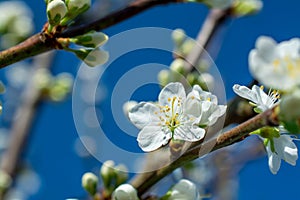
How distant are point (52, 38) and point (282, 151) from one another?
0.65m

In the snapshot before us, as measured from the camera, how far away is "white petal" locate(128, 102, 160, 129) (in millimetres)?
1316

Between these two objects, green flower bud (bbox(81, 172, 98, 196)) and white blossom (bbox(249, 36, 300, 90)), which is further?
green flower bud (bbox(81, 172, 98, 196))

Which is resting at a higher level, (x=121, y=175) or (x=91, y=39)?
(x=91, y=39)

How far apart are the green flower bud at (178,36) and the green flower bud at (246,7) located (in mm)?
295

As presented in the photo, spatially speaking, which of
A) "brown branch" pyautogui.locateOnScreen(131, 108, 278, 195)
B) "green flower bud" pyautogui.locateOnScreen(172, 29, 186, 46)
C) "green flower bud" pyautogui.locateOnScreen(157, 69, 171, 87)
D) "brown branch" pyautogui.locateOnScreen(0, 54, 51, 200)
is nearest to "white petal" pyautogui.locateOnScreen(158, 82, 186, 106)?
"brown branch" pyautogui.locateOnScreen(131, 108, 278, 195)

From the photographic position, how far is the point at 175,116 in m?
1.36

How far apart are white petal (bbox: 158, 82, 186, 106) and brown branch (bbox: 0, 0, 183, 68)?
0.93ft

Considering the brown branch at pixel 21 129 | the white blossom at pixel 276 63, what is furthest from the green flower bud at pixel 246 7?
the brown branch at pixel 21 129

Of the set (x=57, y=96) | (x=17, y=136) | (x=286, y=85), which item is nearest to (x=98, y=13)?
(x=57, y=96)

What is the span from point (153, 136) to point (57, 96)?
190 centimetres

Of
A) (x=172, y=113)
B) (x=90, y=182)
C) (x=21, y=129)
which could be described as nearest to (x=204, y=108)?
(x=172, y=113)

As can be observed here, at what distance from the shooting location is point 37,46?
1.35m

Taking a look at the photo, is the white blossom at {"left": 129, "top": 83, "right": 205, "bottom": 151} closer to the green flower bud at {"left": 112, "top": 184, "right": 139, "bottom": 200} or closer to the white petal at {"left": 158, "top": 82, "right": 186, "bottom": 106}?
the white petal at {"left": 158, "top": 82, "right": 186, "bottom": 106}

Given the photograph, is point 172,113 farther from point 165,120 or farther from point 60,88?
point 60,88
